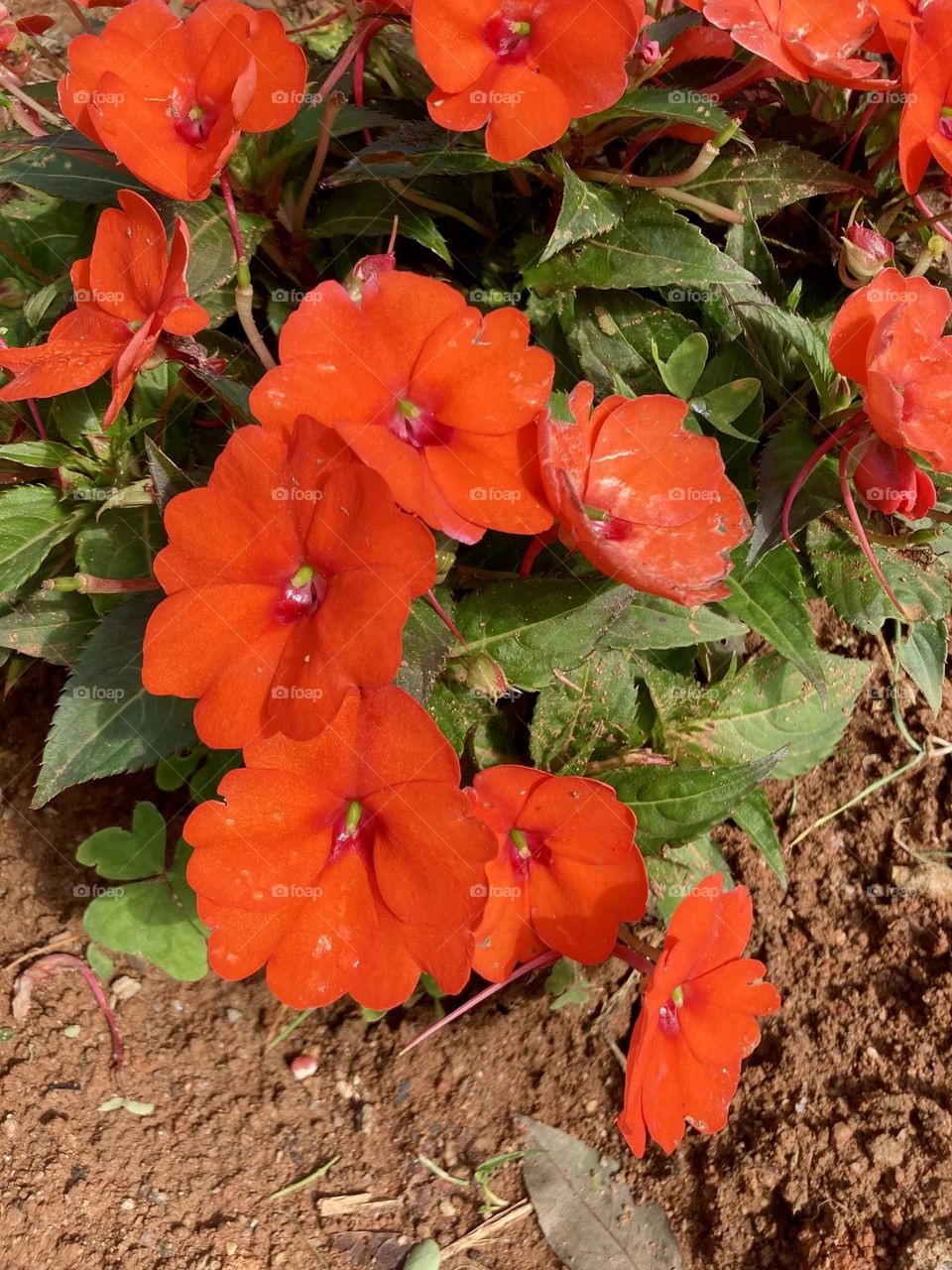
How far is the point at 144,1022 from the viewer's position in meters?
1.88

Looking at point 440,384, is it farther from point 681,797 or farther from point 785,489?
point 681,797

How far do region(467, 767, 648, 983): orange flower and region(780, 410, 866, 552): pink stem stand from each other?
0.47 m

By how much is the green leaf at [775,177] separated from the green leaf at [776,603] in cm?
54

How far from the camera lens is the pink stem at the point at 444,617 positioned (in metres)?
1.29

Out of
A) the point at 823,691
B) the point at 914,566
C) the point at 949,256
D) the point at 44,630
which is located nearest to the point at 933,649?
the point at 914,566

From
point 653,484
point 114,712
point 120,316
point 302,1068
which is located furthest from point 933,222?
point 302,1068

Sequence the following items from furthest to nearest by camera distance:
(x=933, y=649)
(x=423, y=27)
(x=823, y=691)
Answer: (x=933, y=649)
(x=823, y=691)
(x=423, y=27)

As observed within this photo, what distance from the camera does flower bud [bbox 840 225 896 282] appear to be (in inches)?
57.7

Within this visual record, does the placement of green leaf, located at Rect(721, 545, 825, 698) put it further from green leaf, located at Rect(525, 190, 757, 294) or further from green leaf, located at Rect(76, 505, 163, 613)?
green leaf, located at Rect(76, 505, 163, 613)

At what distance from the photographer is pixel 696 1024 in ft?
4.67

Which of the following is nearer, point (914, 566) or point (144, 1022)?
point (914, 566)

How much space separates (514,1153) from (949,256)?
166 cm

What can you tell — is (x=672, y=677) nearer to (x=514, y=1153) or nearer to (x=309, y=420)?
(x=514, y=1153)

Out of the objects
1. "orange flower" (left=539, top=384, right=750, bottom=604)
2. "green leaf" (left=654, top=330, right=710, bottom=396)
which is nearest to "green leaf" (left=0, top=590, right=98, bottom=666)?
"orange flower" (left=539, top=384, right=750, bottom=604)
